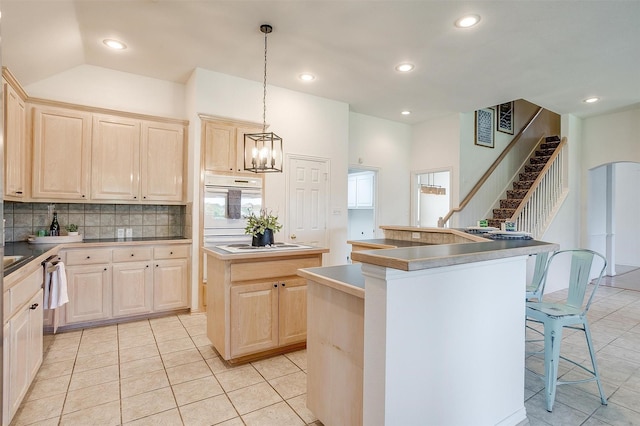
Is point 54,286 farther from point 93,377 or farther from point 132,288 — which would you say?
point 93,377

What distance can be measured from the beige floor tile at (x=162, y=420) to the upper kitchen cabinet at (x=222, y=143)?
8.86 ft

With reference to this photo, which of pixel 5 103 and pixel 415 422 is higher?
pixel 5 103

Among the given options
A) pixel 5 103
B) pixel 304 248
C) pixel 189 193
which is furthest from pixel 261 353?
pixel 5 103

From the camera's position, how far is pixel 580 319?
2400mm

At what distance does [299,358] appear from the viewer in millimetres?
2992

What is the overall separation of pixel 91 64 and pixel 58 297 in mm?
2809

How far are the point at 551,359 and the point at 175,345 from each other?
3161 millimetres

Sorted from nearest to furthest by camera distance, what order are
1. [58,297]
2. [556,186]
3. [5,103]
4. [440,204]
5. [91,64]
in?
[5,103]
[58,297]
[91,64]
[556,186]
[440,204]

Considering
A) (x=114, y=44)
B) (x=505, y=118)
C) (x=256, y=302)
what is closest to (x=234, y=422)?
(x=256, y=302)

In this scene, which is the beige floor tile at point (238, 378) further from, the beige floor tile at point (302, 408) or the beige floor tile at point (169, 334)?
the beige floor tile at point (169, 334)

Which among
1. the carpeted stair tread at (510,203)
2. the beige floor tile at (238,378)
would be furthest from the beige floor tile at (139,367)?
the carpeted stair tread at (510,203)

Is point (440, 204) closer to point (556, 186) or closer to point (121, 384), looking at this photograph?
point (556, 186)

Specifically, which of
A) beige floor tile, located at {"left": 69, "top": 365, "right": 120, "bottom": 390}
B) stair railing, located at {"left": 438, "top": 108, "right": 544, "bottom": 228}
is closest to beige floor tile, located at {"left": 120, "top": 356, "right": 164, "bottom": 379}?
beige floor tile, located at {"left": 69, "top": 365, "right": 120, "bottom": 390}

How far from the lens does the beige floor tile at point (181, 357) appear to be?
288 cm
